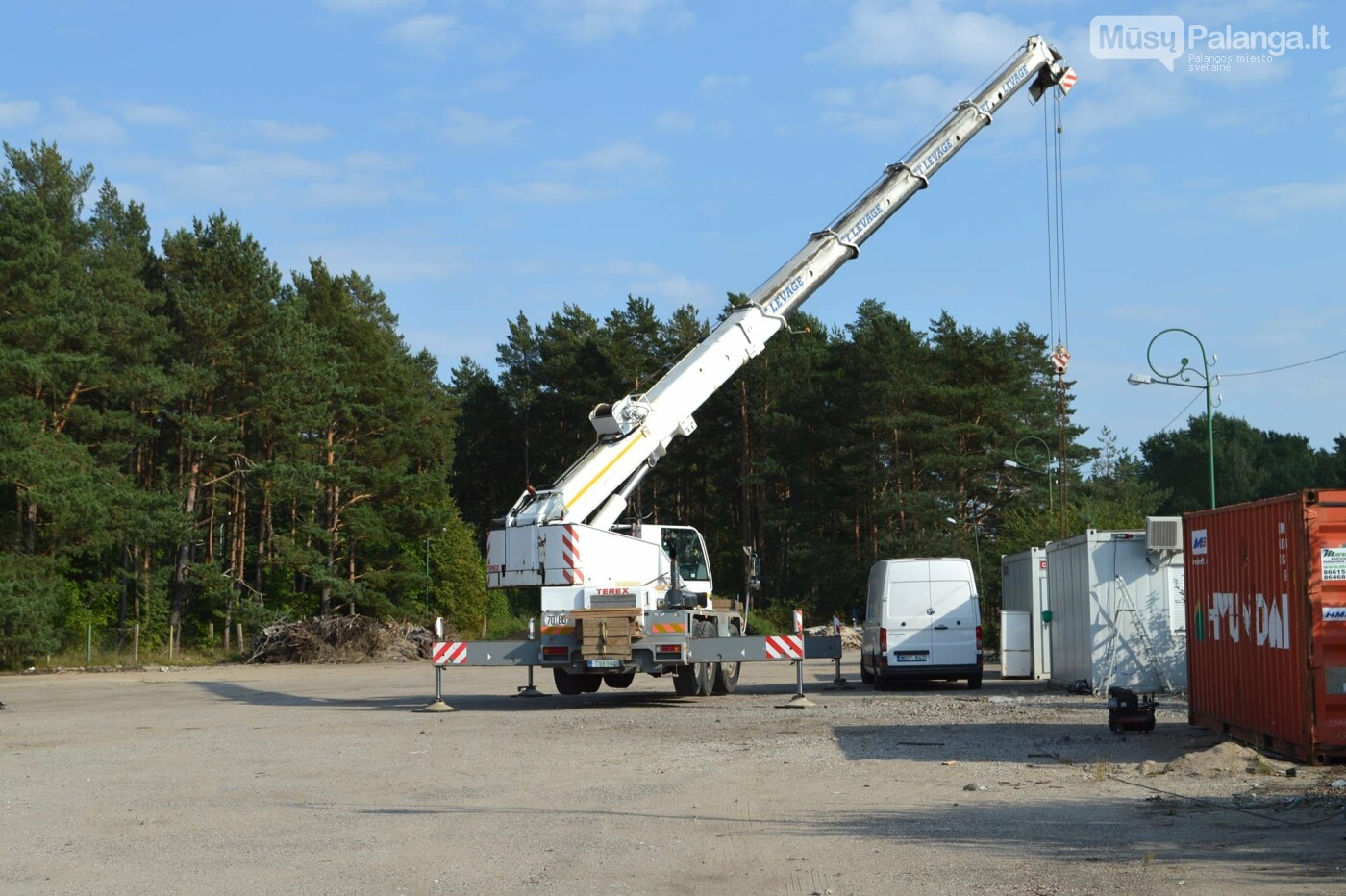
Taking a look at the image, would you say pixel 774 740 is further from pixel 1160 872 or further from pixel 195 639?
pixel 195 639

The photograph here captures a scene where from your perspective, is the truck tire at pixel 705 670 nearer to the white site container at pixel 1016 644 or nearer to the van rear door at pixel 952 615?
the van rear door at pixel 952 615

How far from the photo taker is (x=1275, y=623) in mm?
12477

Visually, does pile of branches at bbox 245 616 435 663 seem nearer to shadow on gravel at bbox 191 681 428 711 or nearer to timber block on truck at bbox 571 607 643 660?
shadow on gravel at bbox 191 681 428 711

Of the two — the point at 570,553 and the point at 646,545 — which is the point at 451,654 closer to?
the point at 570,553

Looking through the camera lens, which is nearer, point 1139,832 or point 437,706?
point 1139,832

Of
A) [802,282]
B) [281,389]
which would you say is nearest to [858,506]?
[281,389]

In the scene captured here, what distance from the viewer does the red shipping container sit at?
458 inches

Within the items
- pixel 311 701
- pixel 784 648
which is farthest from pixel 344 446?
pixel 784 648

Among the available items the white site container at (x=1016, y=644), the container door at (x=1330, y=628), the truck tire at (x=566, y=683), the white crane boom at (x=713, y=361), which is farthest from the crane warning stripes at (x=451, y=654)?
the container door at (x=1330, y=628)

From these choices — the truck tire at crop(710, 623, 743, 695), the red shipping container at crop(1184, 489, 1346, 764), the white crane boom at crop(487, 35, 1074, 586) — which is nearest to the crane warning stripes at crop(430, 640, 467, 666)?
the white crane boom at crop(487, 35, 1074, 586)

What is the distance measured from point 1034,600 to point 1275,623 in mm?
14428

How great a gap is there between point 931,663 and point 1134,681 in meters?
3.80

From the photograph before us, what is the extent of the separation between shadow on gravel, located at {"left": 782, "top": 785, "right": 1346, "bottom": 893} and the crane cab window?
39.5 ft

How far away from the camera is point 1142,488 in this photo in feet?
235
